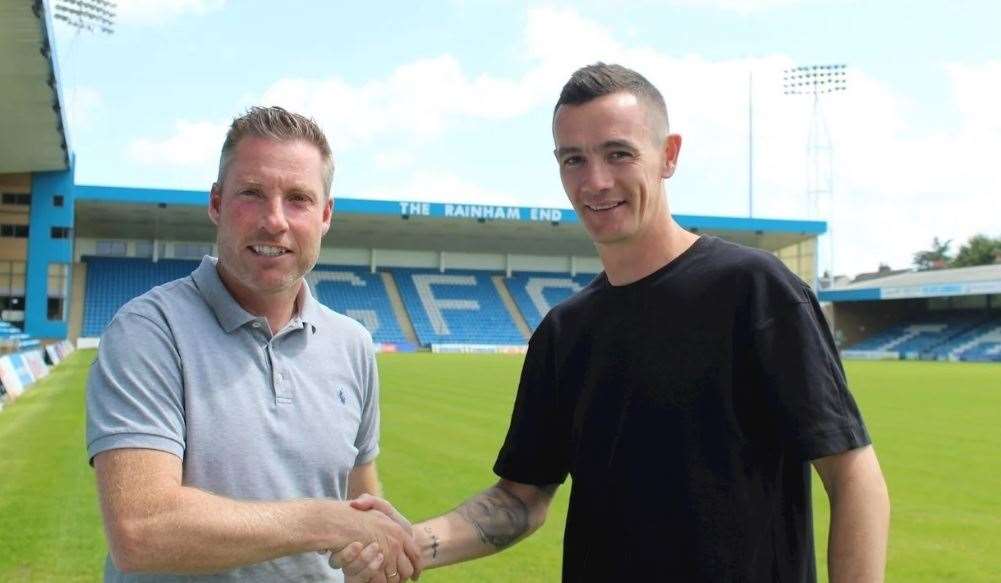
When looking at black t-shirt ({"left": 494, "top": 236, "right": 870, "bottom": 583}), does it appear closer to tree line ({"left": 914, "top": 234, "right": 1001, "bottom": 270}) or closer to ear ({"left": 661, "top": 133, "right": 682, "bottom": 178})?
ear ({"left": 661, "top": 133, "right": 682, "bottom": 178})

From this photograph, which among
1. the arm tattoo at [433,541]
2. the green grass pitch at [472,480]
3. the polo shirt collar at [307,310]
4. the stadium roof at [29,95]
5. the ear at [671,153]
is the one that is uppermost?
the stadium roof at [29,95]

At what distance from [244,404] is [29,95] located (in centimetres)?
2734

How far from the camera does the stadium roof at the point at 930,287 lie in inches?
1777

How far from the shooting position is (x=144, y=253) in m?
50.8

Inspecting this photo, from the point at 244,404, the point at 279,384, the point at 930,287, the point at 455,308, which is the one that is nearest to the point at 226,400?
the point at 244,404

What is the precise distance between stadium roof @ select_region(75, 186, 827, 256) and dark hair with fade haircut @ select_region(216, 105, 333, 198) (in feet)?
136

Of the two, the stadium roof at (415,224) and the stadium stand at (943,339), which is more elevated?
the stadium roof at (415,224)

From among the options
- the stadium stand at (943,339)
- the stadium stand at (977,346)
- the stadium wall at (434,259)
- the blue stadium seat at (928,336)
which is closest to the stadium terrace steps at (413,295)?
the stadium wall at (434,259)

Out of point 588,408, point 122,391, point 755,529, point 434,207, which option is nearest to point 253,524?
point 122,391

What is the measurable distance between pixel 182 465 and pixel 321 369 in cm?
46

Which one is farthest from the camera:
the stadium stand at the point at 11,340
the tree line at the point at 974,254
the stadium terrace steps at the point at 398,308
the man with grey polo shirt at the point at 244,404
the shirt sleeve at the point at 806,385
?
the tree line at the point at 974,254

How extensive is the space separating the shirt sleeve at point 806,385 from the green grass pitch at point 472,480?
3701mm

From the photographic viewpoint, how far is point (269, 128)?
2.34 metres

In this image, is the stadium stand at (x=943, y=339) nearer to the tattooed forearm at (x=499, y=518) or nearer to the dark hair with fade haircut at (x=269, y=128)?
the tattooed forearm at (x=499, y=518)
